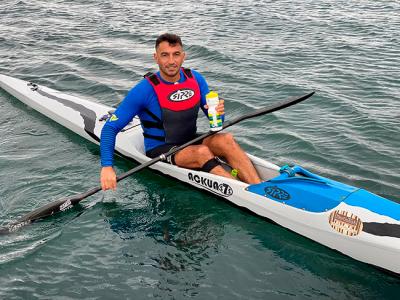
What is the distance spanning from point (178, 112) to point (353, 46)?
7.67 m

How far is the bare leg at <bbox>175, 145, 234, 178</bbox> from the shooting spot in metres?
6.00

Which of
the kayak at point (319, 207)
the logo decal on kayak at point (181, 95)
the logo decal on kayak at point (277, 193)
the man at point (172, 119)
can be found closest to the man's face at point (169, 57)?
the man at point (172, 119)

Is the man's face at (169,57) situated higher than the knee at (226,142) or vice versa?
the man's face at (169,57)

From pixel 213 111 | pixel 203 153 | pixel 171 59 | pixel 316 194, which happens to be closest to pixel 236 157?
pixel 203 153

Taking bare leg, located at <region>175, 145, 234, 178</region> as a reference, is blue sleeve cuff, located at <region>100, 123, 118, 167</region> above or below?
above

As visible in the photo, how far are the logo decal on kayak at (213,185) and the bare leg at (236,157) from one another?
291 mm

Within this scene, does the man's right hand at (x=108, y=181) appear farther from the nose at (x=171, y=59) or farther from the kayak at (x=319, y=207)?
the nose at (x=171, y=59)

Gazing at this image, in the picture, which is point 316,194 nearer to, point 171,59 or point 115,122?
point 171,59

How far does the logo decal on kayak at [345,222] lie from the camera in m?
4.84

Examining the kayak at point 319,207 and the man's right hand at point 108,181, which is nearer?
the kayak at point 319,207

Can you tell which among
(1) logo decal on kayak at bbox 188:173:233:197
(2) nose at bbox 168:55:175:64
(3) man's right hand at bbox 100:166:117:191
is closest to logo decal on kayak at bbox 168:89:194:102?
(2) nose at bbox 168:55:175:64

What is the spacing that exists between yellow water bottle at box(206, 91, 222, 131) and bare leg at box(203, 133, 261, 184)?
314 millimetres

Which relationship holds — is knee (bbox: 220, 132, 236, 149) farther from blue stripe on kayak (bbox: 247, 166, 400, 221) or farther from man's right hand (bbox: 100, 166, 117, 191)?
man's right hand (bbox: 100, 166, 117, 191)

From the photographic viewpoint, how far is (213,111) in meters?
5.67
